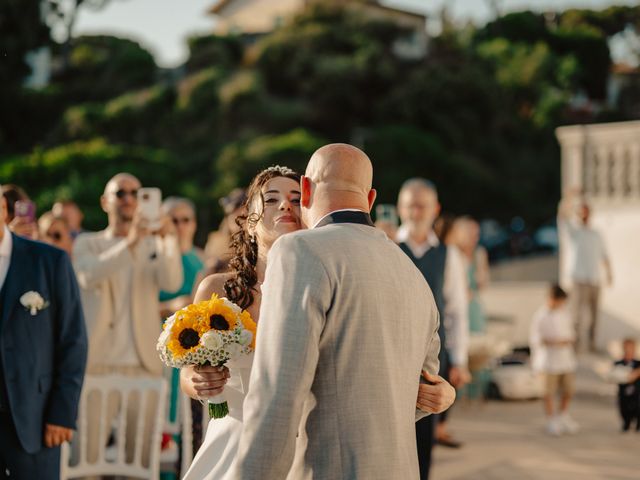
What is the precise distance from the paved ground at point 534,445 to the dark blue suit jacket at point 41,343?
376cm

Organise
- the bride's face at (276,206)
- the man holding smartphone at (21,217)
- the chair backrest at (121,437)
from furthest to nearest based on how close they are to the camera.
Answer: the man holding smartphone at (21,217) < the chair backrest at (121,437) < the bride's face at (276,206)

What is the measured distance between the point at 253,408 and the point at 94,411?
360 cm

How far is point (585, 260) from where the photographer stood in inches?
450

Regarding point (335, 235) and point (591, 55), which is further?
point (591, 55)

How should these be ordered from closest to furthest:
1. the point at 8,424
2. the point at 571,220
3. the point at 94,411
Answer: the point at 8,424 → the point at 94,411 → the point at 571,220

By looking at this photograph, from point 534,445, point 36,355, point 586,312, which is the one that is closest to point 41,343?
point 36,355

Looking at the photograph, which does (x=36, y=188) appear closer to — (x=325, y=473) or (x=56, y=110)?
(x=56, y=110)

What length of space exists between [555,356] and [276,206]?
592 centimetres

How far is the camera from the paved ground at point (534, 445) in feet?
24.1

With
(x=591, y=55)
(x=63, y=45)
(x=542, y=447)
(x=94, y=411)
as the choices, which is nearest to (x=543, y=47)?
(x=591, y=55)

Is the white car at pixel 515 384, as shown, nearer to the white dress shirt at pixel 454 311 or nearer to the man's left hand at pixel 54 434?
the white dress shirt at pixel 454 311

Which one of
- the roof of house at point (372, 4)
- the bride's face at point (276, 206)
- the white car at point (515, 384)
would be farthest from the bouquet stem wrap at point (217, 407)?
the roof of house at point (372, 4)

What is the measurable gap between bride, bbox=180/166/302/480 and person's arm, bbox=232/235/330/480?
2.40ft

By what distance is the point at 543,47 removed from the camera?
4688 centimetres
